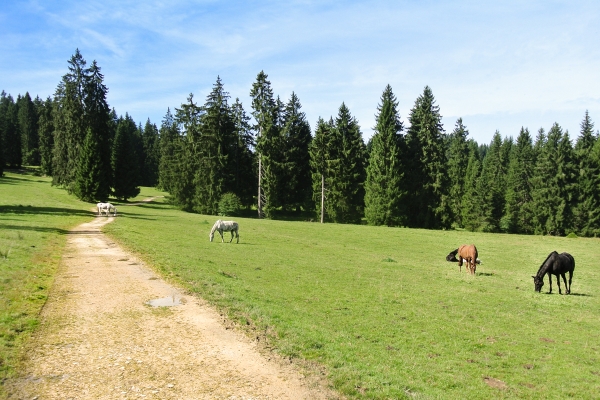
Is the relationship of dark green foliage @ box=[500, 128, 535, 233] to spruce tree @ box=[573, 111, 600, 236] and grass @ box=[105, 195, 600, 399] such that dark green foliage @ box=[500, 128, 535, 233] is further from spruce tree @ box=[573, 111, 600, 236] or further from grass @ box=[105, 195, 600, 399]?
grass @ box=[105, 195, 600, 399]

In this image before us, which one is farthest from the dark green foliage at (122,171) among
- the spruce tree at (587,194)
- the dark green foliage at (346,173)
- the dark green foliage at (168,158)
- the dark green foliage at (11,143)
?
the spruce tree at (587,194)

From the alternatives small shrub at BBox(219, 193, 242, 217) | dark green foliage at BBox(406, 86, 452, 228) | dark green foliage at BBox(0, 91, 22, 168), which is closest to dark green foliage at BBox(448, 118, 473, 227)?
dark green foliage at BBox(406, 86, 452, 228)

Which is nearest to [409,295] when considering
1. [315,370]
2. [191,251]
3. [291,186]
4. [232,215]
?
[315,370]

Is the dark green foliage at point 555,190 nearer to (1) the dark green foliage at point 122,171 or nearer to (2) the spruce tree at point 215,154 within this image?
(2) the spruce tree at point 215,154

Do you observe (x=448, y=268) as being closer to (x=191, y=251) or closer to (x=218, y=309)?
(x=191, y=251)

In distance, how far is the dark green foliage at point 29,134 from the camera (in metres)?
111

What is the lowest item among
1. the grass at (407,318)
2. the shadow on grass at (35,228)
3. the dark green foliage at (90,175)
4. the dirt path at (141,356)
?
the grass at (407,318)

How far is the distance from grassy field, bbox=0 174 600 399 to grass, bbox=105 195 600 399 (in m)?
0.04

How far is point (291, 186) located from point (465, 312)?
5662 cm

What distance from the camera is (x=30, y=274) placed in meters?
13.2

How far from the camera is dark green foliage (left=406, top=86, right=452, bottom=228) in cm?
6031

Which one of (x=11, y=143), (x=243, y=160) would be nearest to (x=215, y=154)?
(x=243, y=160)

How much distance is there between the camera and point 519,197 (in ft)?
254

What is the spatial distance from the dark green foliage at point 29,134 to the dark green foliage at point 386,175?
103747mm
